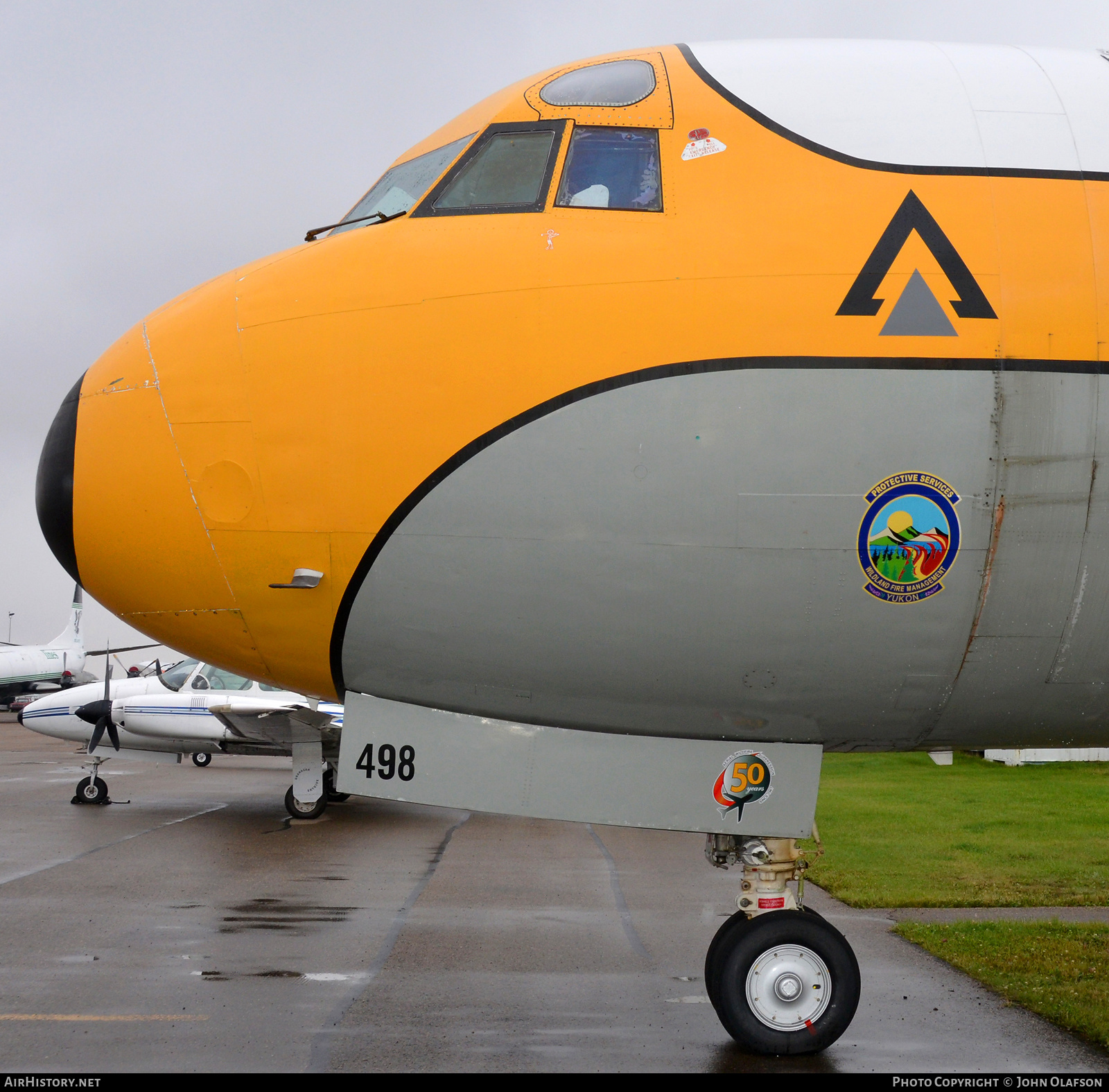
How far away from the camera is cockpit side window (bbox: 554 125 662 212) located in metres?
4.11

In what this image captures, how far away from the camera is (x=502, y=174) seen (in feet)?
14.0

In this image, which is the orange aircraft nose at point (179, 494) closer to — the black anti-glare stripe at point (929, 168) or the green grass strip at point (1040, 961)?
the black anti-glare stripe at point (929, 168)

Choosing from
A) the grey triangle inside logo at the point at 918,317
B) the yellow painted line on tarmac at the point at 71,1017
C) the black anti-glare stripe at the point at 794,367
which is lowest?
the yellow painted line on tarmac at the point at 71,1017

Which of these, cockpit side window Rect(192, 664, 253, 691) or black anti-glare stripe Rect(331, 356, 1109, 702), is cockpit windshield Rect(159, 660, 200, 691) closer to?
cockpit side window Rect(192, 664, 253, 691)

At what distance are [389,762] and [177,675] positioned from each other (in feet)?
48.6

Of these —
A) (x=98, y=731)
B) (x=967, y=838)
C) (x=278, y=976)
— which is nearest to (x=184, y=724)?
(x=98, y=731)

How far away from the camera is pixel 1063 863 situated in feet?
36.6

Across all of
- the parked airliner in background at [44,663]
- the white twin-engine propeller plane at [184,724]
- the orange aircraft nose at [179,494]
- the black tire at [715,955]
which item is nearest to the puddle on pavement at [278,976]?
the black tire at [715,955]

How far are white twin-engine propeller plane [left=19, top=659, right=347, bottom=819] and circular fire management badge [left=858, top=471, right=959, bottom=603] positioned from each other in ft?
40.0

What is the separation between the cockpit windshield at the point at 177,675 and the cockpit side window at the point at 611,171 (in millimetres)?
15197

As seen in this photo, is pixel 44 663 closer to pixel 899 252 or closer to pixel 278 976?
pixel 278 976

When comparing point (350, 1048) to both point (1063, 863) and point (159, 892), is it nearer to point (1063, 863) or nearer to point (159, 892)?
point (159, 892)

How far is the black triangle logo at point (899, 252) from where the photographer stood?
152 inches

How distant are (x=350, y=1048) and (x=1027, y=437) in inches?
168
